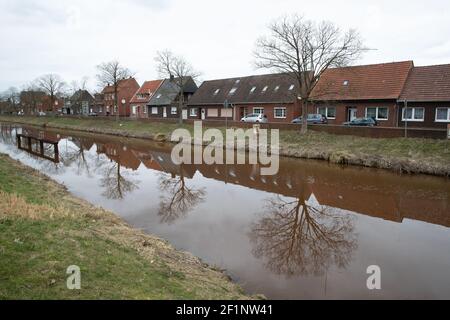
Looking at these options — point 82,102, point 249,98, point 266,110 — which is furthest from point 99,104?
point 266,110

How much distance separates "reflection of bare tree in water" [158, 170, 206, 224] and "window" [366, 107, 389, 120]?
17666 mm

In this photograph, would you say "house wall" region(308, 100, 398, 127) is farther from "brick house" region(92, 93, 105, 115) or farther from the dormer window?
"brick house" region(92, 93, 105, 115)

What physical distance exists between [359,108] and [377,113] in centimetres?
152

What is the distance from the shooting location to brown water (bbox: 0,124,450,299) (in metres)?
7.06

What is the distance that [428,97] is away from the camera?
82.1 feet

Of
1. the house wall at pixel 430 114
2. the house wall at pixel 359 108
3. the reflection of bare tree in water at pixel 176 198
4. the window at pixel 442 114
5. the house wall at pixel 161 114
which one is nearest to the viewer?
the reflection of bare tree in water at pixel 176 198

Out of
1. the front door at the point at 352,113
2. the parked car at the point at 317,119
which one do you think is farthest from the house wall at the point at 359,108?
the parked car at the point at 317,119

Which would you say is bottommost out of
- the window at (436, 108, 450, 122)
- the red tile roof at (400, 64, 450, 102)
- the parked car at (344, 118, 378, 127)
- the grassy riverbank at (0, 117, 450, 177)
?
the grassy riverbank at (0, 117, 450, 177)

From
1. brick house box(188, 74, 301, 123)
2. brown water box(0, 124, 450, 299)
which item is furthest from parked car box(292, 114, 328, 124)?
brown water box(0, 124, 450, 299)

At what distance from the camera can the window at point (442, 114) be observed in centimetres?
2430

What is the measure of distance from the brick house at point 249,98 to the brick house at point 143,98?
11.5 meters

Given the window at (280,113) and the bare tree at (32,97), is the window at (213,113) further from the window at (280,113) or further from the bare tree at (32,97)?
the bare tree at (32,97)

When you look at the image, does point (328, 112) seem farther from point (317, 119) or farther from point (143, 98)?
point (143, 98)
